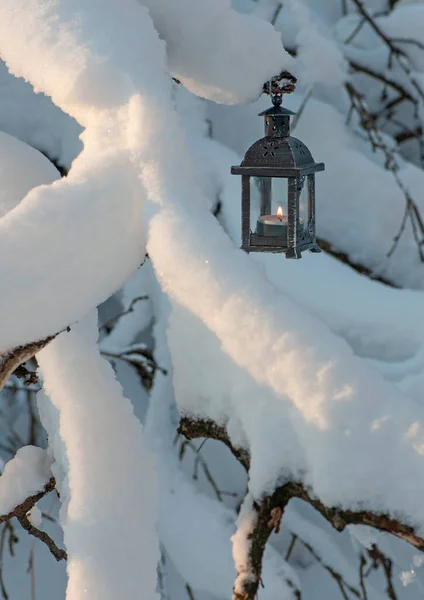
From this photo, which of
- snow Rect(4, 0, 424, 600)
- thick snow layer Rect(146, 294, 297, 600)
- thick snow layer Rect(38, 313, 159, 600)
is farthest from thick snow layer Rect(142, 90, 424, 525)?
thick snow layer Rect(146, 294, 297, 600)

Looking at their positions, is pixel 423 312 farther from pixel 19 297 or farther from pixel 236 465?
pixel 19 297

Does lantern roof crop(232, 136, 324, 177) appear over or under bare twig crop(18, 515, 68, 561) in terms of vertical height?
over

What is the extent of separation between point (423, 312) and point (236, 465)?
3.71 ft

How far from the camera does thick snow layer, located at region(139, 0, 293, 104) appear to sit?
4.17 ft

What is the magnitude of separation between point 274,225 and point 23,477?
62cm

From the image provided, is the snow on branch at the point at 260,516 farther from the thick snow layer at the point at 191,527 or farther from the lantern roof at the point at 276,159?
the thick snow layer at the point at 191,527

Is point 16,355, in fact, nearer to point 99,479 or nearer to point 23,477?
point 99,479

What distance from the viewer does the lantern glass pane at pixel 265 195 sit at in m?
1.43

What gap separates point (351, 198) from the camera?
260cm

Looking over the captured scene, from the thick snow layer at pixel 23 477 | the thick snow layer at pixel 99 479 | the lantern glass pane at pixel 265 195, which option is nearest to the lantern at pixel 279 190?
the lantern glass pane at pixel 265 195

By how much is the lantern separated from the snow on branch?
41 centimetres

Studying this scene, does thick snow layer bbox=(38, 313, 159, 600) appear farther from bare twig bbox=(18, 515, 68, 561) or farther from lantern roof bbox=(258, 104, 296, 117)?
lantern roof bbox=(258, 104, 296, 117)

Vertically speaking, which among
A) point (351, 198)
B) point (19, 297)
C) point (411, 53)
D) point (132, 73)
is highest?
point (411, 53)

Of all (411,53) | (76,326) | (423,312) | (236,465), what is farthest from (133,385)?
(76,326)
